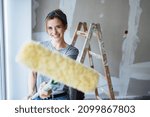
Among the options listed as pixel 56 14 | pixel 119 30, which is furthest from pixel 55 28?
pixel 119 30

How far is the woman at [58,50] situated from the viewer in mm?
1699

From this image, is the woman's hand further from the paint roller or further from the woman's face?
the woman's face

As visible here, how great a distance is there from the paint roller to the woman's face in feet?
0.38

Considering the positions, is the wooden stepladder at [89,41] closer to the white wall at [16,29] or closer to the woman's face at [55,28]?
the woman's face at [55,28]

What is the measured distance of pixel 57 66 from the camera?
1671 millimetres

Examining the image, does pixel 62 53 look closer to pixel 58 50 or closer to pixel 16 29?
pixel 58 50

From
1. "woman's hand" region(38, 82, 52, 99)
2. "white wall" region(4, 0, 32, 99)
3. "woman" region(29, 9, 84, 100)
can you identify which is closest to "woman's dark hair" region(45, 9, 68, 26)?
"woman" region(29, 9, 84, 100)

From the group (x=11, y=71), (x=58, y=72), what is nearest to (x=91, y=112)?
(x=58, y=72)

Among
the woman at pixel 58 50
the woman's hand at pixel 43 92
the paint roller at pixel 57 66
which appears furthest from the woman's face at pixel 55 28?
the woman's hand at pixel 43 92

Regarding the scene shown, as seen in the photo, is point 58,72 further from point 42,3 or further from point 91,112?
point 42,3

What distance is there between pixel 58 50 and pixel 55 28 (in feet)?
0.49

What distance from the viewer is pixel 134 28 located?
176 centimetres

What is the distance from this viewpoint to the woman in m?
1.70

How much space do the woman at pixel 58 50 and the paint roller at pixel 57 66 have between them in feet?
0.13
